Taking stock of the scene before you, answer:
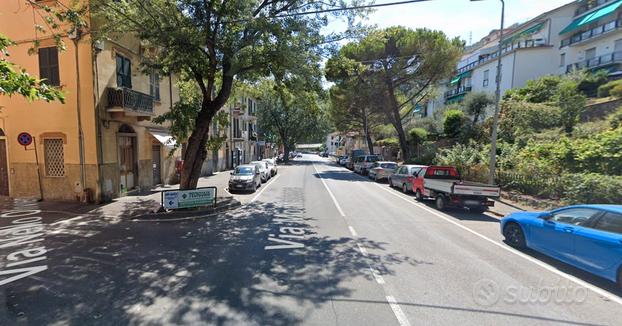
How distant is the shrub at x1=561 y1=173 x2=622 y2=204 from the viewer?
9.38 metres

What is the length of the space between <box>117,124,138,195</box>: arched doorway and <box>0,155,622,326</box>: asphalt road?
4.93 m

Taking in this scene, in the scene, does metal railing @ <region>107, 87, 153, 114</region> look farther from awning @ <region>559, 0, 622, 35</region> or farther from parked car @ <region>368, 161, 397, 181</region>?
awning @ <region>559, 0, 622, 35</region>

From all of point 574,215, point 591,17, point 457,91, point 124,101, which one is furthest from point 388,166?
point 457,91

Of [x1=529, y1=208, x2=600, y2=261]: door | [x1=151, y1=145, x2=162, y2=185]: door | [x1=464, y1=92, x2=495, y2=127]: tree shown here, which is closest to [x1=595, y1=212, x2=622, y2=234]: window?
[x1=529, y1=208, x2=600, y2=261]: door

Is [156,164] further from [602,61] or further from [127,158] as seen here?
[602,61]

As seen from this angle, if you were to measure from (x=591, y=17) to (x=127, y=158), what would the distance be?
40972mm

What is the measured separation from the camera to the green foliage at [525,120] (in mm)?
18641

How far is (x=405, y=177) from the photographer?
17.0 metres

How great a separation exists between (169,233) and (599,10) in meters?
41.2

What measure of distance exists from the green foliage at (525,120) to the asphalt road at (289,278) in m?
13.8

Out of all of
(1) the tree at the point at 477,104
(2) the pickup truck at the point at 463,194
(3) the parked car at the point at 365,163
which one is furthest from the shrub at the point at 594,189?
(3) the parked car at the point at 365,163

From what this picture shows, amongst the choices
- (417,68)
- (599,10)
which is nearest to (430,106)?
(599,10)

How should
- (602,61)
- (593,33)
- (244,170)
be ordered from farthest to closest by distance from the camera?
1. (593,33)
2. (602,61)
3. (244,170)

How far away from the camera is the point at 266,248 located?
6.96 metres
